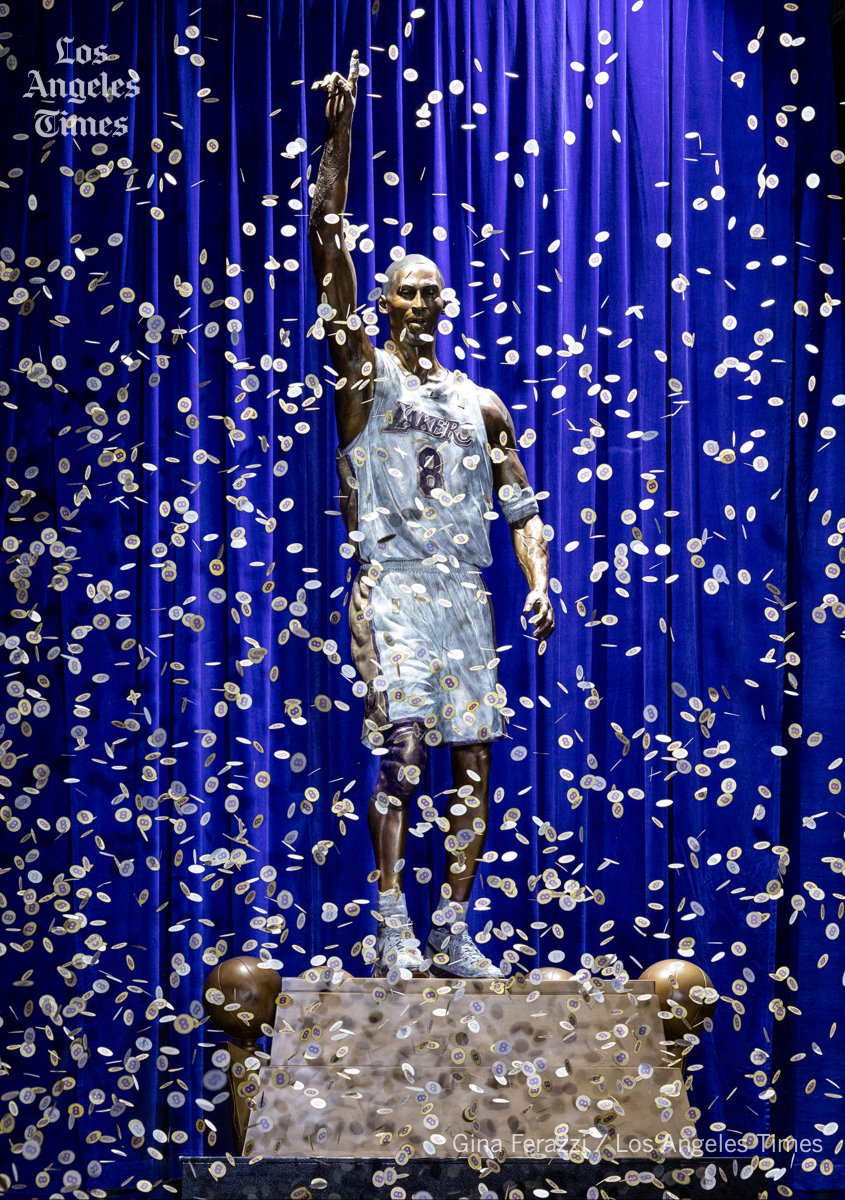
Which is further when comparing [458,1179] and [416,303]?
[416,303]

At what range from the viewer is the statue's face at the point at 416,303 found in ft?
12.7

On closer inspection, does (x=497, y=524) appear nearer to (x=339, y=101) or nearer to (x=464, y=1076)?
(x=339, y=101)

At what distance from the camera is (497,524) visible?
4.25 m

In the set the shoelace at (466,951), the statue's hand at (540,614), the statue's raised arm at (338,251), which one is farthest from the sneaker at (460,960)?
the statue's raised arm at (338,251)

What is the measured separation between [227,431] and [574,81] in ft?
4.55

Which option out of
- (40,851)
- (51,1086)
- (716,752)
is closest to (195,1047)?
(51,1086)

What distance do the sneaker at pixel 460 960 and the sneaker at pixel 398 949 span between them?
6 centimetres

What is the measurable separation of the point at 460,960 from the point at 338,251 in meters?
1.72

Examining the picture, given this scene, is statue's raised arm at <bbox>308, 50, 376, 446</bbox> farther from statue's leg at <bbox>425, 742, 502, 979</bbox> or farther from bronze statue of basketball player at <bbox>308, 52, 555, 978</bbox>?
statue's leg at <bbox>425, 742, 502, 979</bbox>

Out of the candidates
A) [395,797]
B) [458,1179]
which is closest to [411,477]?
[395,797]

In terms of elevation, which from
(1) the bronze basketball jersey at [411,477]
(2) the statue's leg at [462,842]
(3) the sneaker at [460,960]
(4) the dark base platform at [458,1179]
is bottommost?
(4) the dark base platform at [458,1179]

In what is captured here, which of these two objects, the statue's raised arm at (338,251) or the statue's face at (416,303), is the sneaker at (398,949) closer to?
the statue's raised arm at (338,251)

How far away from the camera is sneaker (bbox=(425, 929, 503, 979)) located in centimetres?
366

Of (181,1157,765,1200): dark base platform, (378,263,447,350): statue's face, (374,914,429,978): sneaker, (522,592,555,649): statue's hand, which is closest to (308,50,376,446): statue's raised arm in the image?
(378,263,447,350): statue's face
